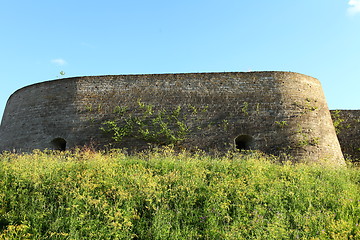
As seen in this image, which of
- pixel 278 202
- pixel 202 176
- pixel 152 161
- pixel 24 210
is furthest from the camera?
pixel 152 161

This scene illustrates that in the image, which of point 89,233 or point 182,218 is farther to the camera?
point 182,218

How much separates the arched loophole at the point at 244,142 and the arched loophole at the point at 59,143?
8.35 meters

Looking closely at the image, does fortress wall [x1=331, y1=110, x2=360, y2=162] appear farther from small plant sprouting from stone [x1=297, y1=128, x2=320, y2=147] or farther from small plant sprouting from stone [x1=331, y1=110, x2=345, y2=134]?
small plant sprouting from stone [x1=297, y1=128, x2=320, y2=147]

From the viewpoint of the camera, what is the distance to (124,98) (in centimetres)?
1345

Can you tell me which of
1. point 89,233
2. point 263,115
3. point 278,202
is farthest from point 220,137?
point 89,233

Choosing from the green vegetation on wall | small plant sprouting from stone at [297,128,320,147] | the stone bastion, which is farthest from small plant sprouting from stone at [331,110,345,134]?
the green vegetation on wall

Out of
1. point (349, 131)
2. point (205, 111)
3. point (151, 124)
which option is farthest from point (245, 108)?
point (349, 131)

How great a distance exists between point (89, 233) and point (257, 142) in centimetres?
950

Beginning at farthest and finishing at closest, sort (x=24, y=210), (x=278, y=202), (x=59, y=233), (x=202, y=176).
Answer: (x=202, y=176) < (x=278, y=202) < (x=24, y=210) < (x=59, y=233)

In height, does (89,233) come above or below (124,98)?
below

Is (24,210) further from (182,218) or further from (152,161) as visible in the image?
(152,161)

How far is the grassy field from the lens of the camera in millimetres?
4418

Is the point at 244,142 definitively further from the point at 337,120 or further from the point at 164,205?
the point at 164,205

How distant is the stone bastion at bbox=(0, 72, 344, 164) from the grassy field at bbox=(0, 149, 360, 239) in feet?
19.5
